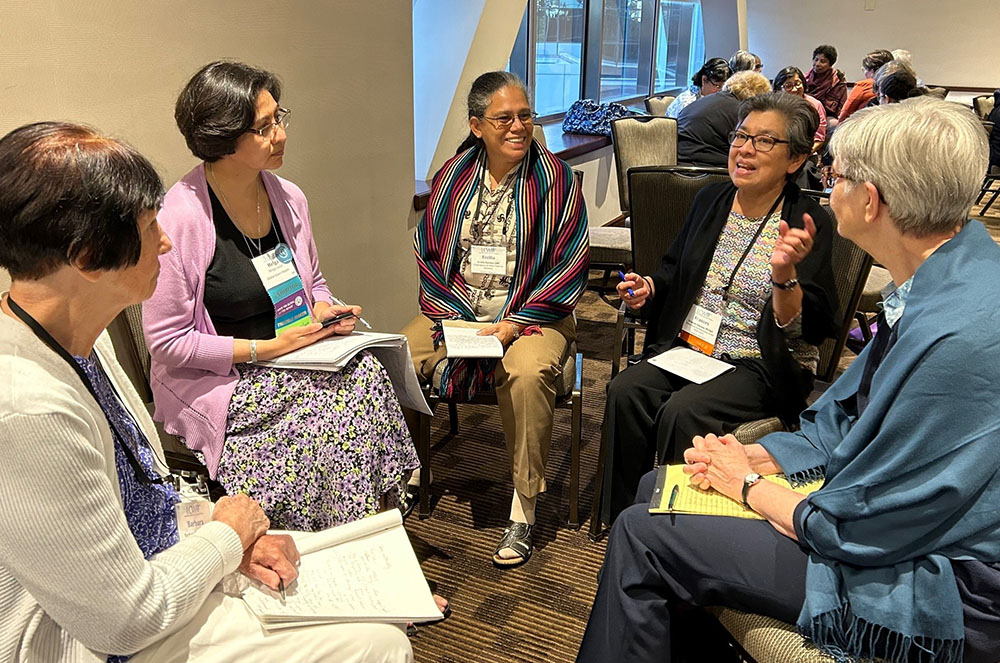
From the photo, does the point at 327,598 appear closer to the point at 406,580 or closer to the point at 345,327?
the point at 406,580

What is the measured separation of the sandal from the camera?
90.2 inches

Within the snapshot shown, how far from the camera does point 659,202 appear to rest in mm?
2625

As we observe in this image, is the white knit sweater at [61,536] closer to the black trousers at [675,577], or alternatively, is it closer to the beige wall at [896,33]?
the black trousers at [675,577]

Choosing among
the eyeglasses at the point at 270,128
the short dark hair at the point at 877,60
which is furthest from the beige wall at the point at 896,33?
the eyeglasses at the point at 270,128

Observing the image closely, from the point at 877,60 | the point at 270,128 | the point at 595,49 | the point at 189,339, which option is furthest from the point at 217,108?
the point at 877,60

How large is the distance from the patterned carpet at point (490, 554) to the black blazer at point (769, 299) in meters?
0.25

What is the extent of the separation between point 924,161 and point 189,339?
5.40 ft

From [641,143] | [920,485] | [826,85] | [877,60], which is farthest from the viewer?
[826,85]

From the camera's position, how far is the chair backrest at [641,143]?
431cm

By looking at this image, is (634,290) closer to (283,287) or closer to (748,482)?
(748,482)

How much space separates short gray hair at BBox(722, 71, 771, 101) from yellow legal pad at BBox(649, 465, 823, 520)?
3.27 metres

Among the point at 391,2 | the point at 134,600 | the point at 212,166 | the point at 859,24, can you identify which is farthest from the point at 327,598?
the point at 859,24

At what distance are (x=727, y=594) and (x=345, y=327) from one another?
47.3 inches

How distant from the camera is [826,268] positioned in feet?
6.88
